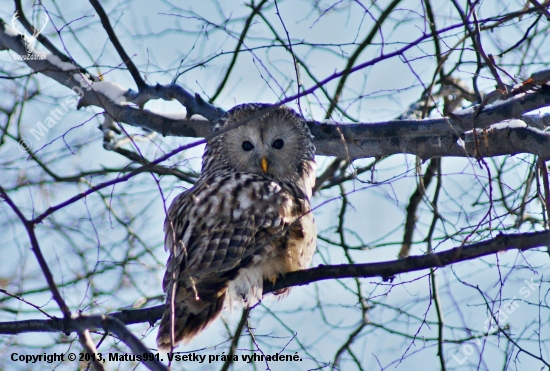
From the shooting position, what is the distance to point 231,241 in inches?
144

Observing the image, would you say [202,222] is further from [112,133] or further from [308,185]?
[112,133]

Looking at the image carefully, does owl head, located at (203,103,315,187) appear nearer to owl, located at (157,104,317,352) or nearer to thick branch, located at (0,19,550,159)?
owl, located at (157,104,317,352)

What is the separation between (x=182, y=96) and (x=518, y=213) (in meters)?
2.69

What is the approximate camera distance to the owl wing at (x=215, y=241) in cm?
346

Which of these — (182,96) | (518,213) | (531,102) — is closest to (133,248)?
(182,96)

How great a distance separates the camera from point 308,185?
5.27 meters

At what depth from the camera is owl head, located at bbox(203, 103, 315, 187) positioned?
5113 millimetres

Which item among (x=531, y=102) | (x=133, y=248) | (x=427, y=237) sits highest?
(x=133, y=248)

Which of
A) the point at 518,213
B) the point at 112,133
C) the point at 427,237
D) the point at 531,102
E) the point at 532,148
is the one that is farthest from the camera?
the point at 112,133

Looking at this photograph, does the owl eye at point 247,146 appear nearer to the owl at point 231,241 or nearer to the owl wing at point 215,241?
the owl at point 231,241

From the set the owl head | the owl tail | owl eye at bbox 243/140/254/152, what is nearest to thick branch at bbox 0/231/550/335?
the owl tail

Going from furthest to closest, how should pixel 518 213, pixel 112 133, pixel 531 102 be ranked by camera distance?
pixel 112 133, pixel 518 213, pixel 531 102

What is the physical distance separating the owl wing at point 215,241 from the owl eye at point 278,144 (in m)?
0.92

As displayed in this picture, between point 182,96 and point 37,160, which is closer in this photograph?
point 182,96
